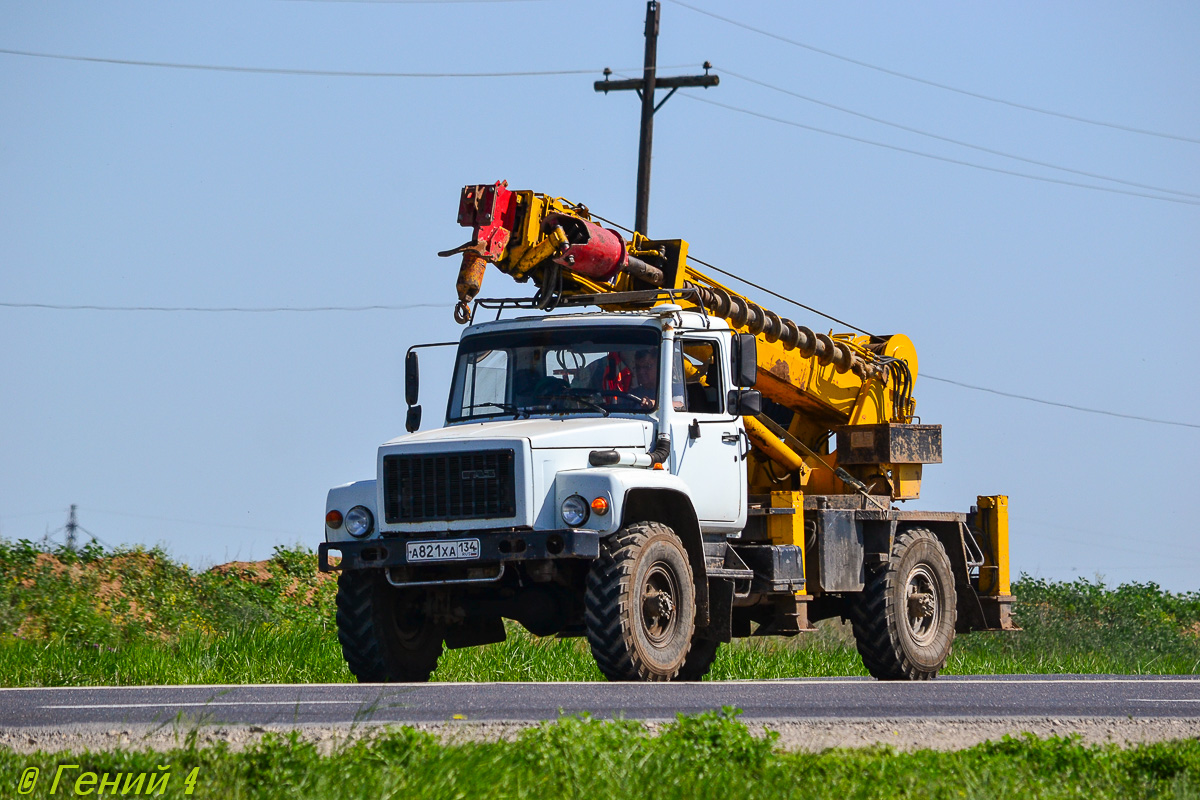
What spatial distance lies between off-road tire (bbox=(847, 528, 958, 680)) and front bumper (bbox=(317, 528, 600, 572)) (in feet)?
14.6

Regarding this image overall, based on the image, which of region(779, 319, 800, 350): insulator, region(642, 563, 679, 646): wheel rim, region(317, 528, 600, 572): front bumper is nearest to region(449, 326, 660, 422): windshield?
region(642, 563, 679, 646): wheel rim

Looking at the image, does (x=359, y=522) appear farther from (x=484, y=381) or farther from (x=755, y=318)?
(x=755, y=318)

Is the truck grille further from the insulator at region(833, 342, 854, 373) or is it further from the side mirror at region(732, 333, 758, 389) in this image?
the insulator at region(833, 342, 854, 373)

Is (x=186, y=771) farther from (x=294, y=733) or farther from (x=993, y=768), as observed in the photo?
(x=993, y=768)

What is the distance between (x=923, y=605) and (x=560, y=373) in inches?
191

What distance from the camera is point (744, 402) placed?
13211mm

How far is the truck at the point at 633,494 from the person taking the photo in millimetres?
11750

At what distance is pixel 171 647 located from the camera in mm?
15867

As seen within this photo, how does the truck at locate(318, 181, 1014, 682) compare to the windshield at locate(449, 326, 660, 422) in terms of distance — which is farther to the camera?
the windshield at locate(449, 326, 660, 422)

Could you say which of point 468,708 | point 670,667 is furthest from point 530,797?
point 670,667

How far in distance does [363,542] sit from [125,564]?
12.6 metres

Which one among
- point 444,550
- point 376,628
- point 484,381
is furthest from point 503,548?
point 484,381

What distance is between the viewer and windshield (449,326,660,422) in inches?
508

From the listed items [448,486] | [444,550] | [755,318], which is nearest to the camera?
[444,550]
